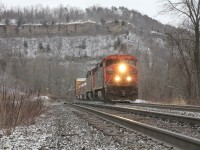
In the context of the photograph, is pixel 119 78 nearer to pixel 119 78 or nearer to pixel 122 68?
pixel 119 78

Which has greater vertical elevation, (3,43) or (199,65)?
(3,43)

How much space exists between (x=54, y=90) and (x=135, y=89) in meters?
92.6

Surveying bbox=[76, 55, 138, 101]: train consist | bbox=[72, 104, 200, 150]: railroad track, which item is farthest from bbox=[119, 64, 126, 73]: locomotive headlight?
bbox=[72, 104, 200, 150]: railroad track

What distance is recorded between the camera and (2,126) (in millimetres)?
9617

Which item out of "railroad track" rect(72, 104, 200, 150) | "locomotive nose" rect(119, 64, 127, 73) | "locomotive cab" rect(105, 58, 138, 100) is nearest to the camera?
"railroad track" rect(72, 104, 200, 150)

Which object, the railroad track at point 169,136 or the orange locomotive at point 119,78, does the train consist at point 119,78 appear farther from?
the railroad track at point 169,136

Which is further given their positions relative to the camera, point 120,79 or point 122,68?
point 122,68

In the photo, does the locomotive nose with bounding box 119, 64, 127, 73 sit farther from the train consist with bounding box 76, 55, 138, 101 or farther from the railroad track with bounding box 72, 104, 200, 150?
the railroad track with bounding box 72, 104, 200, 150

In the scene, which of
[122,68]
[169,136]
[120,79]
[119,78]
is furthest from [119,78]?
[169,136]

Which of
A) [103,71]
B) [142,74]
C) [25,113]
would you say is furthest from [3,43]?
[25,113]

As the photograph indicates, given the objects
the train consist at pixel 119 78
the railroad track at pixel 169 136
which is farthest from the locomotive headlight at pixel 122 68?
the railroad track at pixel 169 136

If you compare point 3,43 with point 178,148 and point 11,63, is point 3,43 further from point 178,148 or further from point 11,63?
point 178,148

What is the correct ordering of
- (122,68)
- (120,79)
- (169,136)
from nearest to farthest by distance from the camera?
(169,136)
(120,79)
(122,68)

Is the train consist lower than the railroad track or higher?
higher
